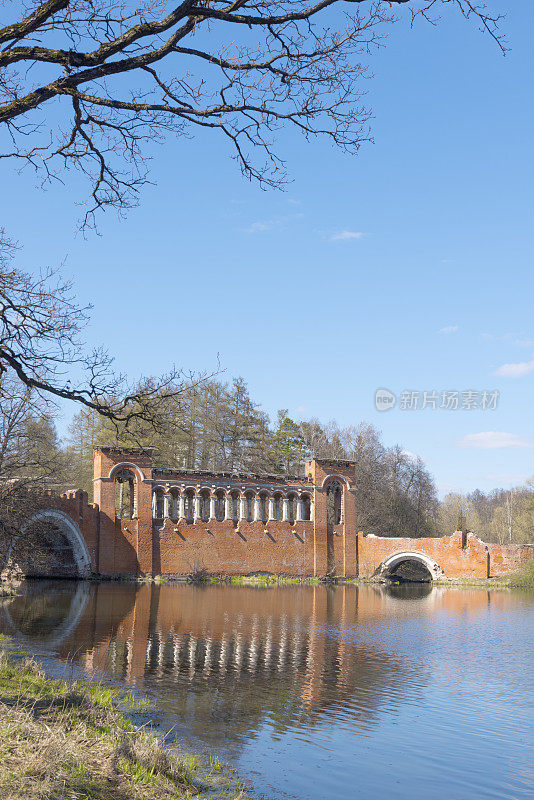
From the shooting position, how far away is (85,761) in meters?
5.90

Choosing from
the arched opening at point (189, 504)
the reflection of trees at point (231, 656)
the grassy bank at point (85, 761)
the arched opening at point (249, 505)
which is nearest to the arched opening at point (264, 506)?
the arched opening at point (249, 505)

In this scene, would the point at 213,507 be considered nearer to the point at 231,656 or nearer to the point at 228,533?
the point at 228,533

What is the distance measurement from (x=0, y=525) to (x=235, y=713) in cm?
668

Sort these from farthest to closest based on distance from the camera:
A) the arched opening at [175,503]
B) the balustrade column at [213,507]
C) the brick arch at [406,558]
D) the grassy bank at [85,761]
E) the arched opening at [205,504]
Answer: the brick arch at [406,558] < the arched opening at [205,504] < the balustrade column at [213,507] < the arched opening at [175,503] < the grassy bank at [85,761]

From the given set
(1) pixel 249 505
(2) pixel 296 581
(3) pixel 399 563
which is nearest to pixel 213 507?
(1) pixel 249 505

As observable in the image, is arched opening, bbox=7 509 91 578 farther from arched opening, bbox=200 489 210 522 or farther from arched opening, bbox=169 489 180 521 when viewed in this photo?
arched opening, bbox=200 489 210 522

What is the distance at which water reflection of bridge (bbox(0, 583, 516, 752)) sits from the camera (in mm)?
11656

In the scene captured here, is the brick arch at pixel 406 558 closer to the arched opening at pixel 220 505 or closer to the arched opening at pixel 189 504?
the arched opening at pixel 220 505

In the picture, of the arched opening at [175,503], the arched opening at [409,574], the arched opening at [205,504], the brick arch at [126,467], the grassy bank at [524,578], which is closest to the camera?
the brick arch at [126,467]

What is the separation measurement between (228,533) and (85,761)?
34.2m

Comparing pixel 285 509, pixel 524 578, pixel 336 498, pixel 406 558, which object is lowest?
pixel 524 578

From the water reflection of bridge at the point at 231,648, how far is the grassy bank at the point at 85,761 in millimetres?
2050

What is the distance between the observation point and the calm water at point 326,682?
28.8ft

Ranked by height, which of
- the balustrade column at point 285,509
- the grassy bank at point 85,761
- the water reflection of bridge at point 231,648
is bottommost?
the water reflection of bridge at point 231,648
